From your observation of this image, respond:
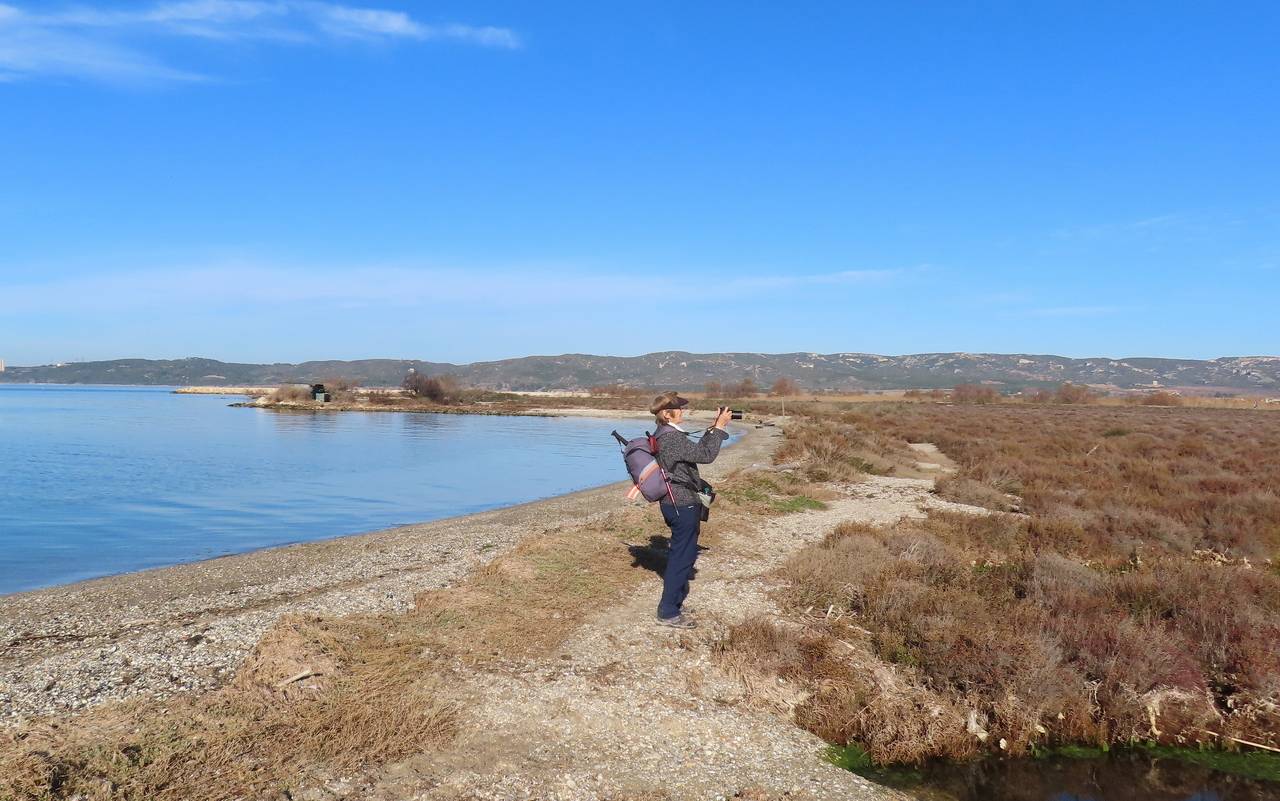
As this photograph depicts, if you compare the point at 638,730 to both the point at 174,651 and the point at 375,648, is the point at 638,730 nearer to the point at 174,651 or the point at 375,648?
the point at 375,648

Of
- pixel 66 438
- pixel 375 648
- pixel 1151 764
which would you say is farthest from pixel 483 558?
pixel 66 438

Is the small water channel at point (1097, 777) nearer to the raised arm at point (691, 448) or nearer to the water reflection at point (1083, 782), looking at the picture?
the water reflection at point (1083, 782)

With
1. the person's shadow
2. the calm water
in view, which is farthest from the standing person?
the calm water

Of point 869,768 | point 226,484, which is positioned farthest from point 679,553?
point 226,484

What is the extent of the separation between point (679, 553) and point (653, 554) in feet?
12.3

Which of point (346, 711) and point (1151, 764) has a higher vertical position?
point (346, 711)

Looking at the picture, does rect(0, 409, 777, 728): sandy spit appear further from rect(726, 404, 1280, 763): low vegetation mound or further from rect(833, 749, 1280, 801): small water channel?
rect(833, 749, 1280, 801): small water channel

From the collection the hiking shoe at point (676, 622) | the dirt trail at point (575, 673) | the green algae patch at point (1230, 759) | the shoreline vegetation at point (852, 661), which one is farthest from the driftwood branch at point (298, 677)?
the green algae patch at point (1230, 759)

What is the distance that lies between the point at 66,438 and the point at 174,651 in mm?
41974

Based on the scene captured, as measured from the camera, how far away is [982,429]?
40.5 meters

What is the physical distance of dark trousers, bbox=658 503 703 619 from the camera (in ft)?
24.0

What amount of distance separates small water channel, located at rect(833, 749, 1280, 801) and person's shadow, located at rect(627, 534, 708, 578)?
4537 millimetres

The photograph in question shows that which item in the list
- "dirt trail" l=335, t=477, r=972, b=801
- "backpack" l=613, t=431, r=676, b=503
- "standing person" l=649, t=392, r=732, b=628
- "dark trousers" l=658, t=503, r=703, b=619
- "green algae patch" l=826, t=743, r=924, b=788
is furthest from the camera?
"dark trousers" l=658, t=503, r=703, b=619

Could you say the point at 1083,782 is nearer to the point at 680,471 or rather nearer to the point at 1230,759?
the point at 1230,759
